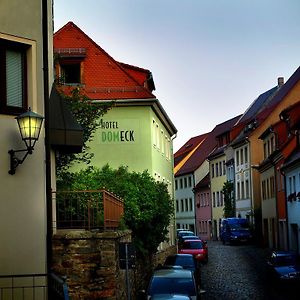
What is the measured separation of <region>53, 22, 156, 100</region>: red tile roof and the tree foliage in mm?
6784

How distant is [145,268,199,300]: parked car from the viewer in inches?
809

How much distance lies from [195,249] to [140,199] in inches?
619

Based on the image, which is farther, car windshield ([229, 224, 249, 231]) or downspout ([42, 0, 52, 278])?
car windshield ([229, 224, 249, 231])

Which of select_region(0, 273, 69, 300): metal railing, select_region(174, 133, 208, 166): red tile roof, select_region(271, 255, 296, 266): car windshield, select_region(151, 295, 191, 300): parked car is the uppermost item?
select_region(174, 133, 208, 166): red tile roof

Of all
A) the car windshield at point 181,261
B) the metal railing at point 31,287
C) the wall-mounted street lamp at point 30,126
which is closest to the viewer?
the wall-mounted street lamp at point 30,126

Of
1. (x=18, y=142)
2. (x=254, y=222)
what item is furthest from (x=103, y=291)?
(x=254, y=222)

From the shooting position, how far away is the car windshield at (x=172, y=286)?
2075cm

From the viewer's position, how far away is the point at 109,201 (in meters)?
19.2

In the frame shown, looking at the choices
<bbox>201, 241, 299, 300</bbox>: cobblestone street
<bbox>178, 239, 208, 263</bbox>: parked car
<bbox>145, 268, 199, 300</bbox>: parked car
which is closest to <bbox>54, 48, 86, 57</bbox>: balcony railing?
<bbox>201, 241, 299, 300</bbox>: cobblestone street

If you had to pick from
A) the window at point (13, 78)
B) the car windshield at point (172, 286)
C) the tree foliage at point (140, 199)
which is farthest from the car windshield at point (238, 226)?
the window at point (13, 78)

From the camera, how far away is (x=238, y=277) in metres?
35.6

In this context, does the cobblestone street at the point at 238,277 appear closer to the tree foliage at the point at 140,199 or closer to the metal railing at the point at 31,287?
the tree foliage at the point at 140,199

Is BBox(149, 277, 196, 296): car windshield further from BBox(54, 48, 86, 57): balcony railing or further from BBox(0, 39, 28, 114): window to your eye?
BBox(54, 48, 86, 57): balcony railing

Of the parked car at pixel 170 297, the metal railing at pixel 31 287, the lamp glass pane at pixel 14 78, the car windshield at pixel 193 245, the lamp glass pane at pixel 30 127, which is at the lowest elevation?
the parked car at pixel 170 297
